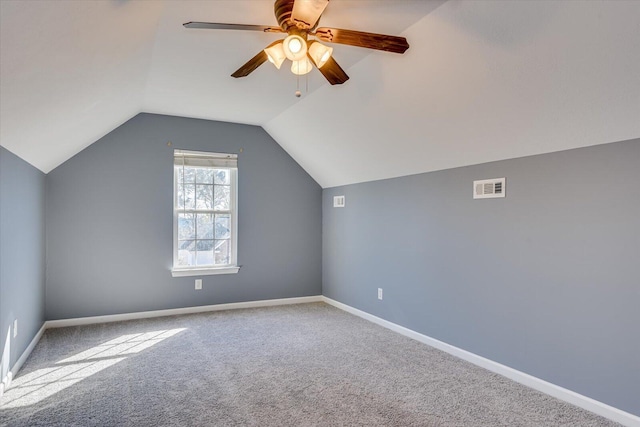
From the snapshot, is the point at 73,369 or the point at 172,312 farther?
the point at 172,312

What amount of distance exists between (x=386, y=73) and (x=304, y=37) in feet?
3.75

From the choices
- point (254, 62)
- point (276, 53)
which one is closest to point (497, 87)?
point (276, 53)

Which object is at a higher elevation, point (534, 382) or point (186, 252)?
point (186, 252)

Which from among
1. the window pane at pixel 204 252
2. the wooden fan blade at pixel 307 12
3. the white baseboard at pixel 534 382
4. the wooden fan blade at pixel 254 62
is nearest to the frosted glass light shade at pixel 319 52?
the wooden fan blade at pixel 307 12

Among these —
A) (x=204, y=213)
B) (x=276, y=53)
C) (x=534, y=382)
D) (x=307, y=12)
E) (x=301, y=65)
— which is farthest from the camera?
(x=204, y=213)

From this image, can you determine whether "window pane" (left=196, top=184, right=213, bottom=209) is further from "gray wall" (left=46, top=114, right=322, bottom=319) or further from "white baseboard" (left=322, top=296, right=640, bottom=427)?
"white baseboard" (left=322, top=296, right=640, bottom=427)

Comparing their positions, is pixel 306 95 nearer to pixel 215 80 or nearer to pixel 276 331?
pixel 215 80

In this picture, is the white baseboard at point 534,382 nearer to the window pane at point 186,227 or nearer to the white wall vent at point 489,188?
the white wall vent at point 489,188

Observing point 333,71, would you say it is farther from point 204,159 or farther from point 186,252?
point 186,252

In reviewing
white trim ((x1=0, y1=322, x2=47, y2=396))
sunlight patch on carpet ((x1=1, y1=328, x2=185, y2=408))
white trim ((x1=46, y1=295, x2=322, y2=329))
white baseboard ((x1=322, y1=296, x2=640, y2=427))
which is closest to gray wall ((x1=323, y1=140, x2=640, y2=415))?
white baseboard ((x1=322, y1=296, x2=640, y2=427))

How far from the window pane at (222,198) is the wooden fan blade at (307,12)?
3436mm

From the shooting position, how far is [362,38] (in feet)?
6.86

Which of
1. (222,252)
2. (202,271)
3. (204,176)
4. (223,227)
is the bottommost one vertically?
(202,271)

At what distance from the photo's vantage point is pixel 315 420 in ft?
7.73
